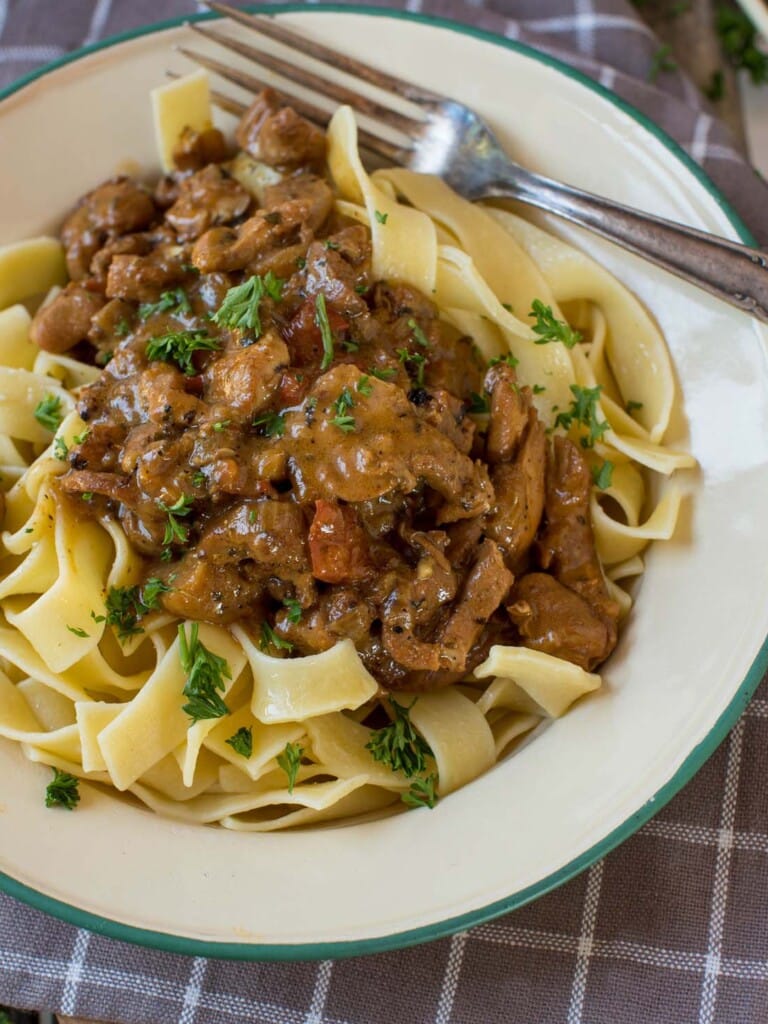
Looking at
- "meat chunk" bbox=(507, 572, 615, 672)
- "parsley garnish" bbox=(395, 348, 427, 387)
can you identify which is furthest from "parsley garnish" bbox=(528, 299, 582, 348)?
"meat chunk" bbox=(507, 572, 615, 672)

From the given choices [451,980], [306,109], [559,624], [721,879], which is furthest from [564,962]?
[306,109]

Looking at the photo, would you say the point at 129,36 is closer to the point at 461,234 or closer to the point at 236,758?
the point at 461,234

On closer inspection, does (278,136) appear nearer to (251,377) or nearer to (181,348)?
(181,348)

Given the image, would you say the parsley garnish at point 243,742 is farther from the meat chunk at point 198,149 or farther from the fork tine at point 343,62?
the fork tine at point 343,62

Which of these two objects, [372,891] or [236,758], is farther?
[236,758]

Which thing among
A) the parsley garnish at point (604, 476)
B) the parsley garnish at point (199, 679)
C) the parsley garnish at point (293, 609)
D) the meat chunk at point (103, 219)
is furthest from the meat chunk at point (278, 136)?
the parsley garnish at point (199, 679)

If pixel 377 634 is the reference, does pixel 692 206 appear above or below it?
above

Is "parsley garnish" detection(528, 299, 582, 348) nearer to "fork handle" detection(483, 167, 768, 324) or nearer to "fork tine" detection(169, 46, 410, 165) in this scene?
"fork handle" detection(483, 167, 768, 324)

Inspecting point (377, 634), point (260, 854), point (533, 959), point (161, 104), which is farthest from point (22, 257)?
point (533, 959)
